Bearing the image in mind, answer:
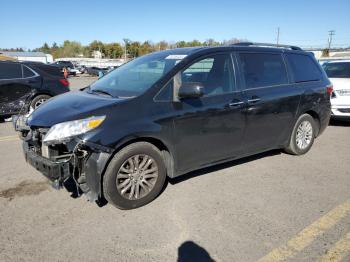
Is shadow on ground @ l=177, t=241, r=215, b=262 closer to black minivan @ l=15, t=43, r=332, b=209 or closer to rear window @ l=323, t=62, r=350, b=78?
black minivan @ l=15, t=43, r=332, b=209

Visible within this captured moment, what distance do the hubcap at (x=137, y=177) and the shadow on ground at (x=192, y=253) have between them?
3.02ft

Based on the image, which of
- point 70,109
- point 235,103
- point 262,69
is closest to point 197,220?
point 235,103

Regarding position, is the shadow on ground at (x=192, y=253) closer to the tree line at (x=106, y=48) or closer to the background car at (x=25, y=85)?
the background car at (x=25, y=85)

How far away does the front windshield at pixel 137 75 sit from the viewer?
3930mm

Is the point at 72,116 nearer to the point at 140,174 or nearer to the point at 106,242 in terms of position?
the point at 140,174

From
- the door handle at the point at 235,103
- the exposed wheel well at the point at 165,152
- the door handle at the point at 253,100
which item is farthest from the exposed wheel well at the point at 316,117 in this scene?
the exposed wheel well at the point at 165,152

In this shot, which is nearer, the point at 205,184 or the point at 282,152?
the point at 205,184

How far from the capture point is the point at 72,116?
11.3ft

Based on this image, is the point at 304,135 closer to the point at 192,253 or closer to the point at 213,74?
the point at 213,74

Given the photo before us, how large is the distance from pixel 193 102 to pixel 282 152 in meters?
2.73

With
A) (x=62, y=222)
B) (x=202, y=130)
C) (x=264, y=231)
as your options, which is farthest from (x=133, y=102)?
(x=264, y=231)

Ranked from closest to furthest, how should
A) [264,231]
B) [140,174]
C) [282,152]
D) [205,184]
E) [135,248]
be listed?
1. [135,248]
2. [264,231]
3. [140,174]
4. [205,184]
5. [282,152]

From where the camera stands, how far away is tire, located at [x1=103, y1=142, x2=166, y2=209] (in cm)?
347

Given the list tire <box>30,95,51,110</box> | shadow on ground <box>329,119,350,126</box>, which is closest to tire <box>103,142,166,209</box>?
tire <box>30,95,51,110</box>
